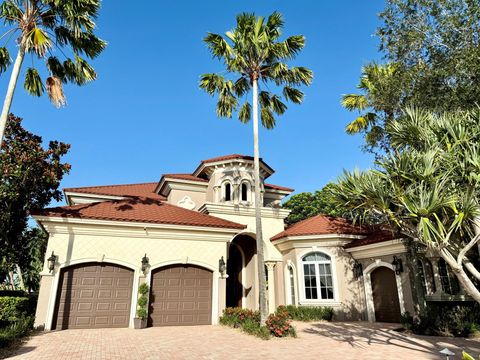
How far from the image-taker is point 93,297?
13281 mm

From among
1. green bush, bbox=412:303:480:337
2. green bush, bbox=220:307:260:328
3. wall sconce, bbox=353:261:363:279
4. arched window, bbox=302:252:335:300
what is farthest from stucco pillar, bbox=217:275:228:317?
green bush, bbox=412:303:480:337

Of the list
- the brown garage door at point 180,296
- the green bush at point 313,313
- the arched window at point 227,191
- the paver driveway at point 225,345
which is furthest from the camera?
the arched window at point 227,191

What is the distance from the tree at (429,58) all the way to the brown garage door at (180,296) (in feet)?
39.3

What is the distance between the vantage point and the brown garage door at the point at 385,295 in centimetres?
1532

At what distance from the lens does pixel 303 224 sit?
19.6 metres

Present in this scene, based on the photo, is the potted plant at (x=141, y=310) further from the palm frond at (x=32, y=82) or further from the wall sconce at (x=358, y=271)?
the wall sconce at (x=358, y=271)

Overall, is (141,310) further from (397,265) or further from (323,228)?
(397,265)

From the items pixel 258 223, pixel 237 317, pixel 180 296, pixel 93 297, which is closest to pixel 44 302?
pixel 93 297

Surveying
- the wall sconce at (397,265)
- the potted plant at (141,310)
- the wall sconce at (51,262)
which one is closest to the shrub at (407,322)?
the wall sconce at (397,265)

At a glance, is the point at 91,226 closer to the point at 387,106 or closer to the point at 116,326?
the point at 116,326

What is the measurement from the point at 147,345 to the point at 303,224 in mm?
12334

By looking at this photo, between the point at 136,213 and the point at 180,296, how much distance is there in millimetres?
4559

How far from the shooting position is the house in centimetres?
1317

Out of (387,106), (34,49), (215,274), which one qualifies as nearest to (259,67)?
(387,106)
